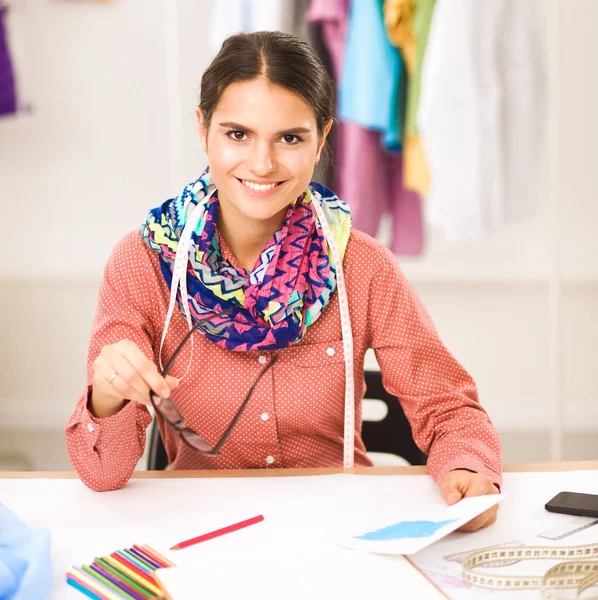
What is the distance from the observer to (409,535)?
1.10m

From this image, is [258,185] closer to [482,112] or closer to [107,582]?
[107,582]

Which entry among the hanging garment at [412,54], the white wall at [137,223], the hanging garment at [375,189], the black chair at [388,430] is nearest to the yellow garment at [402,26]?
the hanging garment at [412,54]

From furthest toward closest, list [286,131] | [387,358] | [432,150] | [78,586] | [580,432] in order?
[580,432], [432,150], [387,358], [286,131], [78,586]

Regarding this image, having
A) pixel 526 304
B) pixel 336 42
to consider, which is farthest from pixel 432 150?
pixel 526 304

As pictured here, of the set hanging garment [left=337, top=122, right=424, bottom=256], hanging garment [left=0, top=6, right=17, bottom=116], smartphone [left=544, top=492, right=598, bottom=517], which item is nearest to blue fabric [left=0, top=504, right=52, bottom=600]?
smartphone [left=544, top=492, right=598, bottom=517]

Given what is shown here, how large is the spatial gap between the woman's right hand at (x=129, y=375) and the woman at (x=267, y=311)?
138mm

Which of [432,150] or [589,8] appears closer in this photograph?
[432,150]

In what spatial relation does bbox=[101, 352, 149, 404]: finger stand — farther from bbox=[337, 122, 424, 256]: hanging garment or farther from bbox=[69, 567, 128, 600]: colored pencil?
bbox=[337, 122, 424, 256]: hanging garment

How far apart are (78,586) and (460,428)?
67 centimetres

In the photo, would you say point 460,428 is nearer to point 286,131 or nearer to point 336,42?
point 286,131

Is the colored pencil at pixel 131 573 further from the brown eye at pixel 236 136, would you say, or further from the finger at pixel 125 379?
Result: the brown eye at pixel 236 136

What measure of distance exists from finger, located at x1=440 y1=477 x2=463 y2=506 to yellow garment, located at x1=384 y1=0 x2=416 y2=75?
5.32ft

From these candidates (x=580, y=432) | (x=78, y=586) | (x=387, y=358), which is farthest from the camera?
(x=580, y=432)

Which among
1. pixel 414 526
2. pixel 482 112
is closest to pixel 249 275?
pixel 414 526
